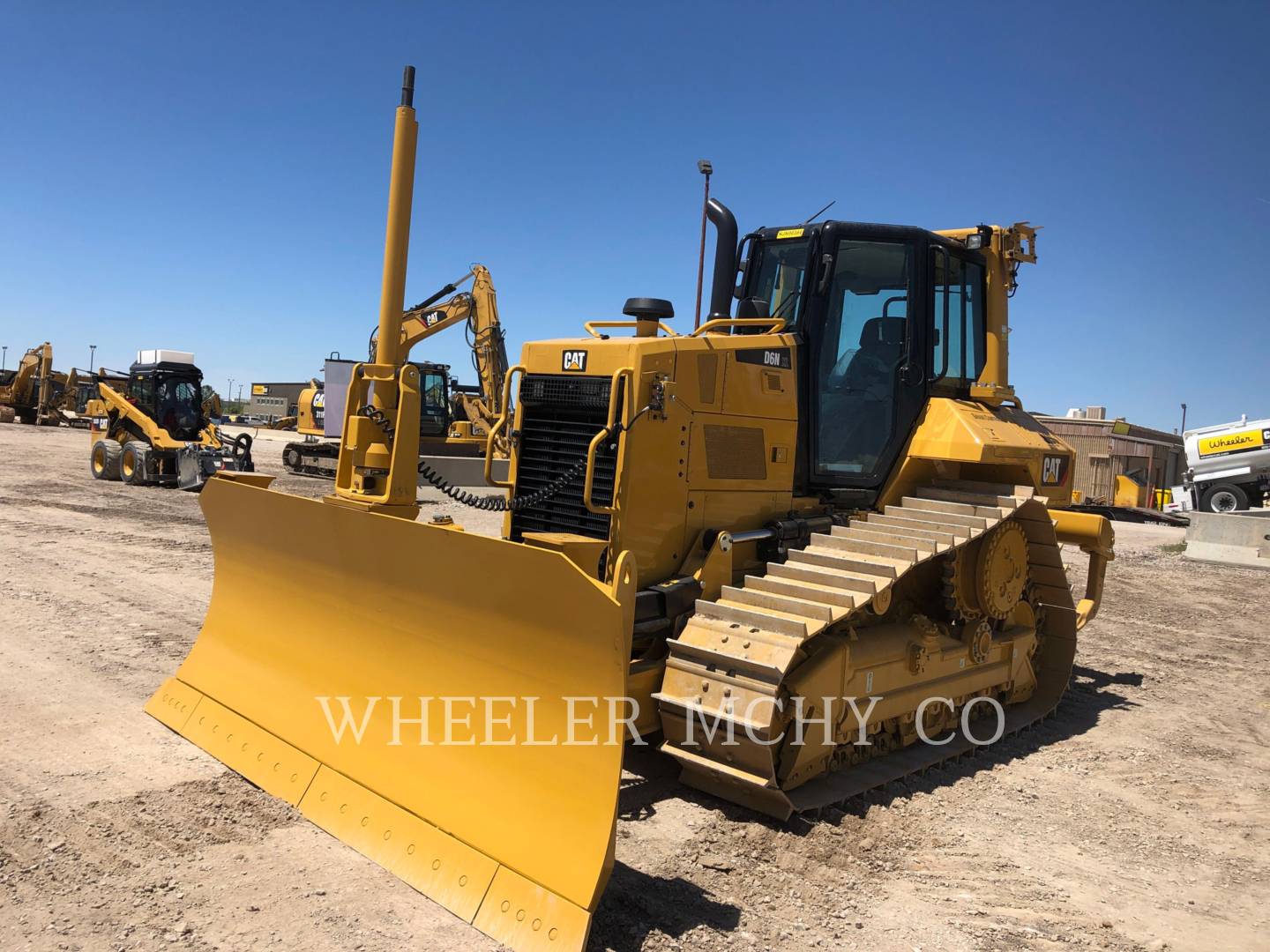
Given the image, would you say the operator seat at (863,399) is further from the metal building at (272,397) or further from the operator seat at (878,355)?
the metal building at (272,397)

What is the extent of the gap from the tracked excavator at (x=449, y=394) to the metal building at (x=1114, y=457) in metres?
18.5

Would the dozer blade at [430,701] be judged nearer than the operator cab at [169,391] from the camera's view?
Yes

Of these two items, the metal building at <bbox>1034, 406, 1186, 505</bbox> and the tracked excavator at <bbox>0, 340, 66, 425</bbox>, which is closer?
the metal building at <bbox>1034, 406, 1186, 505</bbox>

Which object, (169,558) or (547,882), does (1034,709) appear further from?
(169,558)

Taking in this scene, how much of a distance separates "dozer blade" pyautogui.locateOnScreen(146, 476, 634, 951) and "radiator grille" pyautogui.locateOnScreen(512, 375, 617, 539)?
1.12 metres

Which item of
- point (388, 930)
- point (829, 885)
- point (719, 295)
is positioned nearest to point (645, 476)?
point (719, 295)

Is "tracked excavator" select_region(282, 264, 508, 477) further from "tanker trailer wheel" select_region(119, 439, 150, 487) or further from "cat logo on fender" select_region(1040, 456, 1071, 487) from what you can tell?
"cat logo on fender" select_region(1040, 456, 1071, 487)

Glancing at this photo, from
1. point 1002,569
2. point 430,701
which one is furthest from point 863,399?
point 430,701

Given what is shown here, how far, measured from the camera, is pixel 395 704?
14.5 feet

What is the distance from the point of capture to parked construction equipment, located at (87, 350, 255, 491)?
1828 centimetres

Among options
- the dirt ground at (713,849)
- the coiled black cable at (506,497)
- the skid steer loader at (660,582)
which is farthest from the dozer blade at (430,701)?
the coiled black cable at (506,497)

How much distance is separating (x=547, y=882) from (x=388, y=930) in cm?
61

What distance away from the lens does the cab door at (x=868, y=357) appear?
A: 603cm

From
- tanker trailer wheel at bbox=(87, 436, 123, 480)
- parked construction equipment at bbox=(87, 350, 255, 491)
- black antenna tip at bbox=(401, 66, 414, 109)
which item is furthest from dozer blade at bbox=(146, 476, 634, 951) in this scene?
tanker trailer wheel at bbox=(87, 436, 123, 480)
